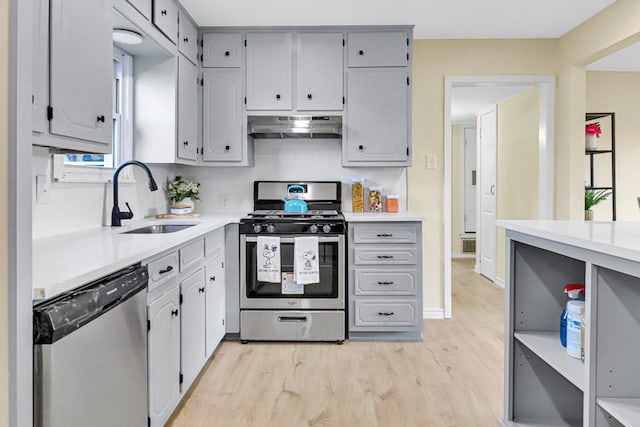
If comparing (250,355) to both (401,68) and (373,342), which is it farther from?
(401,68)

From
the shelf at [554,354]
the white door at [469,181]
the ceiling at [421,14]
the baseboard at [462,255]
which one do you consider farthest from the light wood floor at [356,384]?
the white door at [469,181]

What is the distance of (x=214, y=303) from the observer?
9.68 feet

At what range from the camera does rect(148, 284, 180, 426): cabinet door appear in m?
1.86

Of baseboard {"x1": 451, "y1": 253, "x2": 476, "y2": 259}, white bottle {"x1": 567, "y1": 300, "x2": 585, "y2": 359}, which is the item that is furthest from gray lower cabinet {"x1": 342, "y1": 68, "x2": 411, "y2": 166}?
baseboard {"x1": 451, "y1": 253, "x2": 476, "y2": 259}

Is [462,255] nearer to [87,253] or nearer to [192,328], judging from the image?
[192,328]

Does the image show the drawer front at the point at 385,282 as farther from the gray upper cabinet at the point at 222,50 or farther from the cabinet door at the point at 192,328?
the gray upper cabinet at the point at 222,50

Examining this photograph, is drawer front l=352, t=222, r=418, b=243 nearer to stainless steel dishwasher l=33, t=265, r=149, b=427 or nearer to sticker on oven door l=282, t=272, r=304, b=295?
sticker on oven door l=282, t=272, r=304, b=295

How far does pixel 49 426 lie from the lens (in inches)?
43.4

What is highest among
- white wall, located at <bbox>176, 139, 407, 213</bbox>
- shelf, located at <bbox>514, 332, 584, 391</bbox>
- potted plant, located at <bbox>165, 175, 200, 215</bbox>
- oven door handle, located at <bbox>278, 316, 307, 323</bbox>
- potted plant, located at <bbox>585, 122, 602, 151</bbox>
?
potted plant, located at <bbox>585, 122, 602, 151</bbox>

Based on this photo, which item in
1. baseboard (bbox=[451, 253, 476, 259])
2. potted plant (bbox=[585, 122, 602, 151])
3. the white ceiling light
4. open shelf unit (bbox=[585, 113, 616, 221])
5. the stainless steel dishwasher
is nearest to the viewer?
the stainless steel dishwasher

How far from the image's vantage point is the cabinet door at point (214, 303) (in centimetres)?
279

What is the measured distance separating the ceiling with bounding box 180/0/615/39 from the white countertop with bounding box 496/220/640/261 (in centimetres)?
192

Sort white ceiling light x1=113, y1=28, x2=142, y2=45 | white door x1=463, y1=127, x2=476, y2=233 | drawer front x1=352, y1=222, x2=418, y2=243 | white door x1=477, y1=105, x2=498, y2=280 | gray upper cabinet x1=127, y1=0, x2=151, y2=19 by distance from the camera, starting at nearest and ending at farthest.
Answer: gray upper cabinet x1=127, y1=0, x2=151, y2=19 < white ceiling light x1=113, y1=28, x2=142, y2=45 < drawer front x1=352, y1=222, x2=418, y2=243 < white door x1=477, y1=105, x2=498, y2=280 < white door x1=463, y1=127, x2=476, y2=233

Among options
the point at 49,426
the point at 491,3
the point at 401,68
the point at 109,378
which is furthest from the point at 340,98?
the point at 49,426
